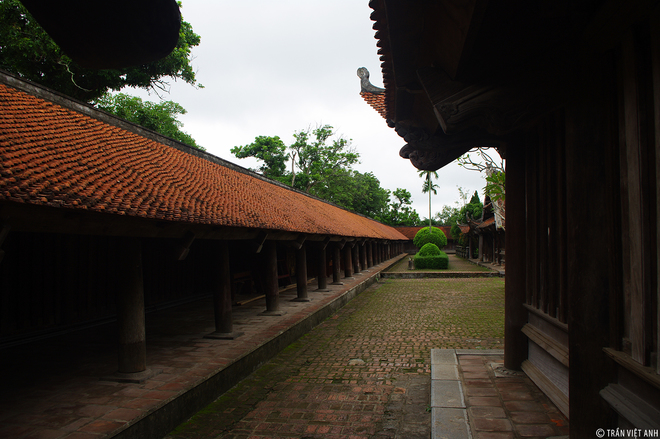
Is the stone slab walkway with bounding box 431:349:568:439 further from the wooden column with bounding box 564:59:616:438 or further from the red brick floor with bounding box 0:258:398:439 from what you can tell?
the red brick floor with bounding box 0:258:398:439

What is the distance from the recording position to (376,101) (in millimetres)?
6105

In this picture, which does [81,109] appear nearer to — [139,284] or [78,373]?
[139,284]

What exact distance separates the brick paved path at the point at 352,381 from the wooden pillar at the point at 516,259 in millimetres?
1205

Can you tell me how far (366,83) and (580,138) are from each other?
161 inches

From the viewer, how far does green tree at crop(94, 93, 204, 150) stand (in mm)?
21345

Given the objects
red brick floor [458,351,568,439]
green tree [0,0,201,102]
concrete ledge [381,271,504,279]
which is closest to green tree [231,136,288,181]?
green tree [0,0,201,102]

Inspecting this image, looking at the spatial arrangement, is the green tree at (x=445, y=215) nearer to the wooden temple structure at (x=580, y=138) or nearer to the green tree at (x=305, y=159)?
the green tree at (x=305, y=159)

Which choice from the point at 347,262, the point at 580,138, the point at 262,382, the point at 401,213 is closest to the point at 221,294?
the point at 262,382

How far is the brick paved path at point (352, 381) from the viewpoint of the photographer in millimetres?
3960

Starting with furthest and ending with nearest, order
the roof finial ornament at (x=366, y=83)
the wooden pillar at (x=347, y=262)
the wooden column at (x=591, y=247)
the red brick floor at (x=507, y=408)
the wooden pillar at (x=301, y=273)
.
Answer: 1. the wooden pillar at (x=347, y=262)
2. the wooden pillar at (x=301, y=273)
3. the roof finial ornament at (x=366, y=83)
4. the red brick floor at (x=507, y=408)
5. the wooden column at (x=591, y=247)

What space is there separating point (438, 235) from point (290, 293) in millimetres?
21224

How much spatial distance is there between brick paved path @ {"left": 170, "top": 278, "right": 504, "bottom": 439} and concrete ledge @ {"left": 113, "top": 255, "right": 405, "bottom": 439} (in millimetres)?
108

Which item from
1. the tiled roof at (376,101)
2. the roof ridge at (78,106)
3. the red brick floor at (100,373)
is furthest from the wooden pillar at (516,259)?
the roof ridge at (78,106)

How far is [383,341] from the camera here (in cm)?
733
